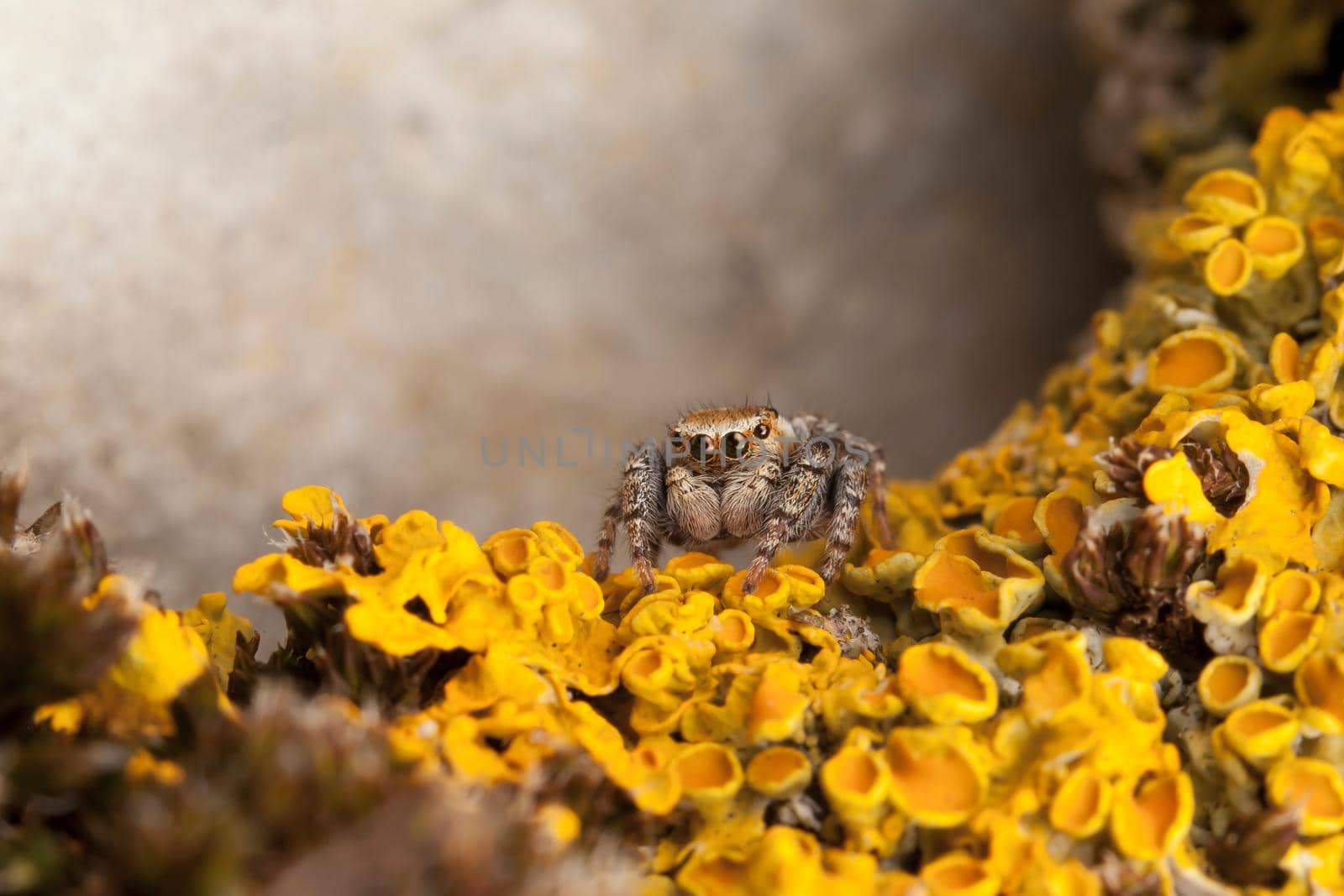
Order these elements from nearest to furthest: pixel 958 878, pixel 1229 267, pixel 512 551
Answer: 1. pixel 958 878
2. pixel 512 551
3. pixel 1229 267

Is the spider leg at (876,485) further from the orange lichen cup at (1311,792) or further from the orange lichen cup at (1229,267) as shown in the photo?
the orange lichen cup at (1311,792)

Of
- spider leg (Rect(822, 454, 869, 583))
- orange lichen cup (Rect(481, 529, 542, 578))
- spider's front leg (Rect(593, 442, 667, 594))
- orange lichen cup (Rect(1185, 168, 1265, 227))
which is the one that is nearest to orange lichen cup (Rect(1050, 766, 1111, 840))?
spider leg (Rect(822, 454, 869, 583))

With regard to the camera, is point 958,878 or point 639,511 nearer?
point 958,878

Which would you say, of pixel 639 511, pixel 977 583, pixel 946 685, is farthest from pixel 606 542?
pixel 946 685

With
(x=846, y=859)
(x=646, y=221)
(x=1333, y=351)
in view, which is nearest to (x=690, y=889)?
(x=846, y=859)

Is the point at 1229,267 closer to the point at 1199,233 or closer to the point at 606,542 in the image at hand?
the point at 1199,233

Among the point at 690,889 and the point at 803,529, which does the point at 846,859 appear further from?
the point at 803,529

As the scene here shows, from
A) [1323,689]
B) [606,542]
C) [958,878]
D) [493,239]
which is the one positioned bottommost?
[958,878]

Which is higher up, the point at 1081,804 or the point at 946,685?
the point at 946,685
